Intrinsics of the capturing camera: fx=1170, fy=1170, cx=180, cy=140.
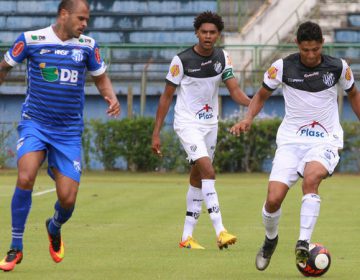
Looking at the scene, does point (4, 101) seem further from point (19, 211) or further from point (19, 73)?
point (19, 211)

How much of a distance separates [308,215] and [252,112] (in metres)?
1.40

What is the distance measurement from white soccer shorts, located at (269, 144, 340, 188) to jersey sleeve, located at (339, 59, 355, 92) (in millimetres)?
619

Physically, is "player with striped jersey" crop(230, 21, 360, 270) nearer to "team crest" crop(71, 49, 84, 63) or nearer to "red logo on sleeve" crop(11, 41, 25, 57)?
"team crest" crop(71, 49, 84, 63)

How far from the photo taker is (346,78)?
10.7 m

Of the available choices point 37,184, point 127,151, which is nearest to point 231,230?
point 37,184

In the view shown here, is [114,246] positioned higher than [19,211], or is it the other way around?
[19,211]

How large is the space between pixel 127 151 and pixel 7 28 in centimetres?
671

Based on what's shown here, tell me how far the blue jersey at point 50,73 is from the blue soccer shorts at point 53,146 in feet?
0.22

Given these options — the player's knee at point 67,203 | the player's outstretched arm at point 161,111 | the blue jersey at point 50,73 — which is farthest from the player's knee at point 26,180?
the player's outstretched arm at point 161,111

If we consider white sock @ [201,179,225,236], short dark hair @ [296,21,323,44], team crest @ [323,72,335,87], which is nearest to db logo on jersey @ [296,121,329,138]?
team crest @ [323,72,335,87]

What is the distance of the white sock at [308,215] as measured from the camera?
32.5ft

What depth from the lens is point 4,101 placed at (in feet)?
103

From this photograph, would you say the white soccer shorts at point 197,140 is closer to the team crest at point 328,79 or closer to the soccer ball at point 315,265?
the team crest at point 328,79

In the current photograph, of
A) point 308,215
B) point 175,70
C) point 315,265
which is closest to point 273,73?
point 308,215
